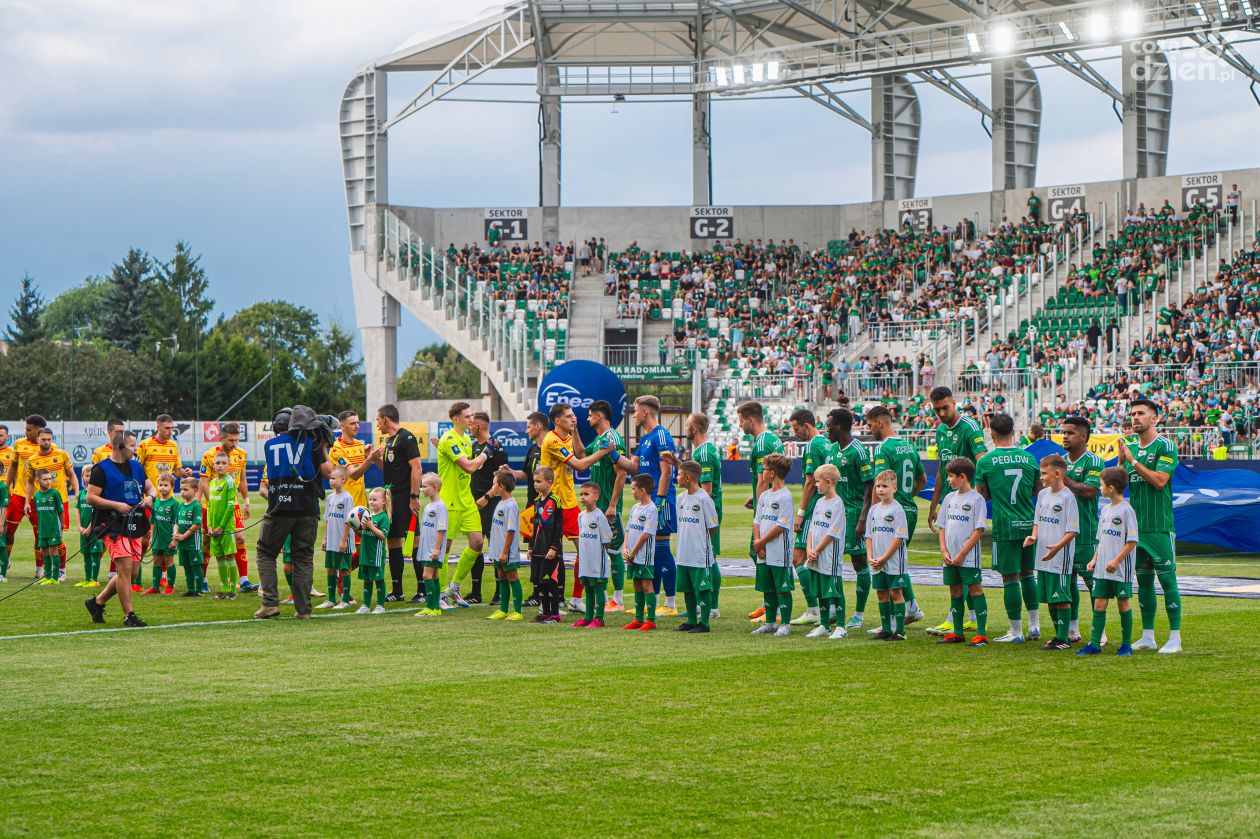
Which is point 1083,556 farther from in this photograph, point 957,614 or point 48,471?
point 48,471

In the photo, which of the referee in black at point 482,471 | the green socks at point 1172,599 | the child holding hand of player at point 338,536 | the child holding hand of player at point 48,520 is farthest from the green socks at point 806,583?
the child holding hand of player at point 48,520

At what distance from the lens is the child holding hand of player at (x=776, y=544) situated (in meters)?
12.1

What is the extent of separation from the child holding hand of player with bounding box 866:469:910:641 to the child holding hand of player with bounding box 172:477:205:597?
8.05 metres

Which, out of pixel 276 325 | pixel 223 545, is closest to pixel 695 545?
pixel 223 545

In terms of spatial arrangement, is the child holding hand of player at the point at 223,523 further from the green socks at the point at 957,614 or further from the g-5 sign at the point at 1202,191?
the g-5 sign at the point at 1202,191

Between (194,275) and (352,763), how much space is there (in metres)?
102

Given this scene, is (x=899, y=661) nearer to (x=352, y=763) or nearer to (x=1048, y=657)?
(x=1048, y=657)

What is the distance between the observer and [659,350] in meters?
47.9

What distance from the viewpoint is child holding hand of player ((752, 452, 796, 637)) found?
475 inches

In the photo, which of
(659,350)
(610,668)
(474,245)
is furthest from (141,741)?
(474,245)

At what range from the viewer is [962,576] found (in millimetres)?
11461

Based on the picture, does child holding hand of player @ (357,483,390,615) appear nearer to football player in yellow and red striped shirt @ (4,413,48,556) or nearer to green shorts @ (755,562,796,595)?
green shorts @ (755,562,796,595)

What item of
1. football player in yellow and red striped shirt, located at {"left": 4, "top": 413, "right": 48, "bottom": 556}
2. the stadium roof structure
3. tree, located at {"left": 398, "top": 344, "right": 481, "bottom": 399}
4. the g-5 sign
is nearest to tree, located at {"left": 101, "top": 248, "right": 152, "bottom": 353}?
tree, located at {"left": 398, "top": 344, "right": 481, "bottom": 399}

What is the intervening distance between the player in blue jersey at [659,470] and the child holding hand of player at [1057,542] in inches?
143
